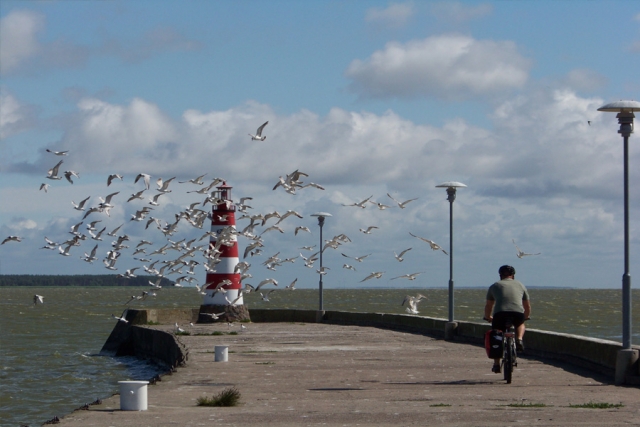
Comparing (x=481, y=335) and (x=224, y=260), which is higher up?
(x=224, y=260)

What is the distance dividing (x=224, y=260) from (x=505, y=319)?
22.5m

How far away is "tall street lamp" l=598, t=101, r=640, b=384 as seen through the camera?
15.0 metres

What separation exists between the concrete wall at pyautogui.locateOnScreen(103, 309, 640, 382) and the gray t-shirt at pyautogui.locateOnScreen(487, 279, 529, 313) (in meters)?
1.87

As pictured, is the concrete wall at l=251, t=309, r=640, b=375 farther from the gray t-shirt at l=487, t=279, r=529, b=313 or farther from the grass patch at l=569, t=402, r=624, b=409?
the grass patch at l=569, t=402, r=624, b=409

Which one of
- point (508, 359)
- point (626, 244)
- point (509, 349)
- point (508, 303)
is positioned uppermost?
point (626, 244)

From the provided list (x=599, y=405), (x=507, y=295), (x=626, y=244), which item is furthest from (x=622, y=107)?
(x=599, y=405)

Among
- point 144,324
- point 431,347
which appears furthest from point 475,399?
point 144,324

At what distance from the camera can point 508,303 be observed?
1503 cm

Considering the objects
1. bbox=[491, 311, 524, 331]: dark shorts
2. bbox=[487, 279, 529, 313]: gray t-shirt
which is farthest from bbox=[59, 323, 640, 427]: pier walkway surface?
bbox=[487, 279, 529, 313]: gray t-shirt

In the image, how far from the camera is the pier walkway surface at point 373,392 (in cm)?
1176

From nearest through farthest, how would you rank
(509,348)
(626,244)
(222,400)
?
(222,400)
(509,348)
(626,244)

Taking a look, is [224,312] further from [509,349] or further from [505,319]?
[509,349]

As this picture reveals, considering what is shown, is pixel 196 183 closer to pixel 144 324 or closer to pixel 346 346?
pixel 346 346

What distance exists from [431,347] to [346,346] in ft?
6.99
